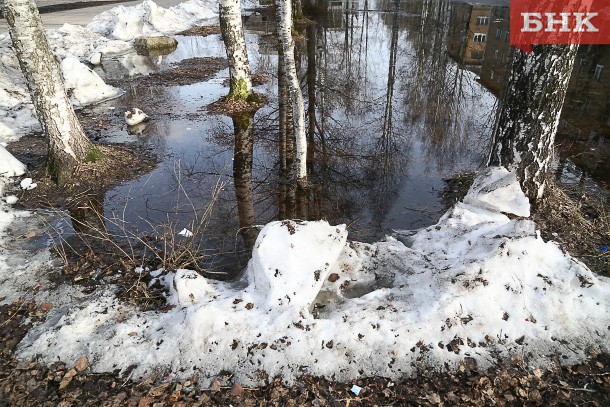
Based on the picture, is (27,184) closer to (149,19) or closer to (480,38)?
(149,19)

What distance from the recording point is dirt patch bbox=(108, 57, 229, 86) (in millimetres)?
12344

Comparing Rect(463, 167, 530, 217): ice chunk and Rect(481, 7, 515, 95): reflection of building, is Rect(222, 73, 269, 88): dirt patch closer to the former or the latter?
Rect(481, 7, 515, 95): reflection of building

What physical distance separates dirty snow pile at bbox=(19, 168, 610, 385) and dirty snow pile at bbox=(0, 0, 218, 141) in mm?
A: 6944

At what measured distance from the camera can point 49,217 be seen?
5684 mm

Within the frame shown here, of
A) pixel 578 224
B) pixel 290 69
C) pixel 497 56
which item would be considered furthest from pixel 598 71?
pixel 290 69

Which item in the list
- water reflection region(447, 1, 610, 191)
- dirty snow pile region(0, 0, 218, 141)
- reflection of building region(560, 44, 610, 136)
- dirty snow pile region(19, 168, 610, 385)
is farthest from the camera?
dirty snow pile region(0, 0, 218, 141)

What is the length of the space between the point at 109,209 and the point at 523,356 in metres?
5.84

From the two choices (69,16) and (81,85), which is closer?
(81,85)

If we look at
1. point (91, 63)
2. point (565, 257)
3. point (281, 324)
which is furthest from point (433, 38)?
point (281, 324)

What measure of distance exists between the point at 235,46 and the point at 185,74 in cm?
410

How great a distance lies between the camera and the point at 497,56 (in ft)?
53.5

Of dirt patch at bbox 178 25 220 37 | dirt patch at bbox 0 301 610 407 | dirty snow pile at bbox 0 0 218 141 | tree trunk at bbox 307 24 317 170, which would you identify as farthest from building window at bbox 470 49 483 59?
dirt patch at bbox 0 301 610 407

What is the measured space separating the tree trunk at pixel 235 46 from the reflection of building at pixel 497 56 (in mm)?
7452

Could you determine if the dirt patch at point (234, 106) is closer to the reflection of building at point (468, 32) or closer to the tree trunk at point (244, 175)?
Answer: the tree trunk at point (244, 175)
